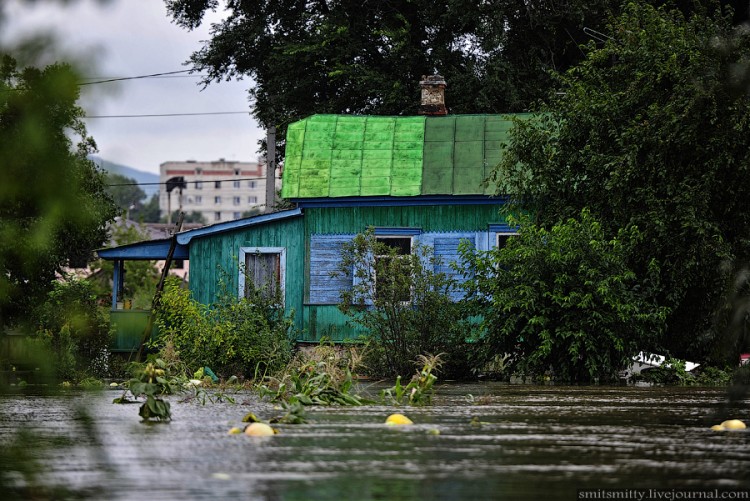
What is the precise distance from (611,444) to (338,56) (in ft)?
89.9

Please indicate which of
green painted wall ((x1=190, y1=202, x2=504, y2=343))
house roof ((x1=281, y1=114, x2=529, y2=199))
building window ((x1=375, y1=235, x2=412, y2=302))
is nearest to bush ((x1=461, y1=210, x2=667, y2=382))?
building window ((x1=375, y1=235, x2=412, y2=302))

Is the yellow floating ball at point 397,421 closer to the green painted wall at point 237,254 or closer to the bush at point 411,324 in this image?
the bush at point 411,324

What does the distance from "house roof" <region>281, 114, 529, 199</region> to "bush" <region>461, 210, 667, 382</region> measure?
19.3 feet

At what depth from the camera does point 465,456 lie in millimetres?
5867

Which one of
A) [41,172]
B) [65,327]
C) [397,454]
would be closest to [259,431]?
[397,454]

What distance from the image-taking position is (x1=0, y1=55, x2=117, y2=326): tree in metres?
1.84

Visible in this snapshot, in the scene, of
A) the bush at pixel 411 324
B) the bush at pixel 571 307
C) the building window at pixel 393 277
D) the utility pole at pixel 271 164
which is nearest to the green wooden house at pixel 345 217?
the building window at pixel 393 277

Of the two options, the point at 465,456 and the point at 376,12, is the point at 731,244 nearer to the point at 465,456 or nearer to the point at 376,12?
the point at 465,456

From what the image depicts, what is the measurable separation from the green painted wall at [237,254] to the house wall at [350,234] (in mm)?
224

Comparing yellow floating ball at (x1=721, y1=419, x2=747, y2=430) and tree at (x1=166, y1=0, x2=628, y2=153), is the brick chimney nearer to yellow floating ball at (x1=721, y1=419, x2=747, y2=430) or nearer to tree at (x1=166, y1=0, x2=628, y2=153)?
tree at (x1=166, y1=0, x2=628, y2=153)

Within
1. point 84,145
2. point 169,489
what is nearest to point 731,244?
point 169,489

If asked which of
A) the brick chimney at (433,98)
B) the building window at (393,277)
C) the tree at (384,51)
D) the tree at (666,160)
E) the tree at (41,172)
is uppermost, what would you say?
the tree at (384,51)

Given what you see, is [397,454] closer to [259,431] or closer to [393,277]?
[259,431]

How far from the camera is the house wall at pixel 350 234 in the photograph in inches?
908
